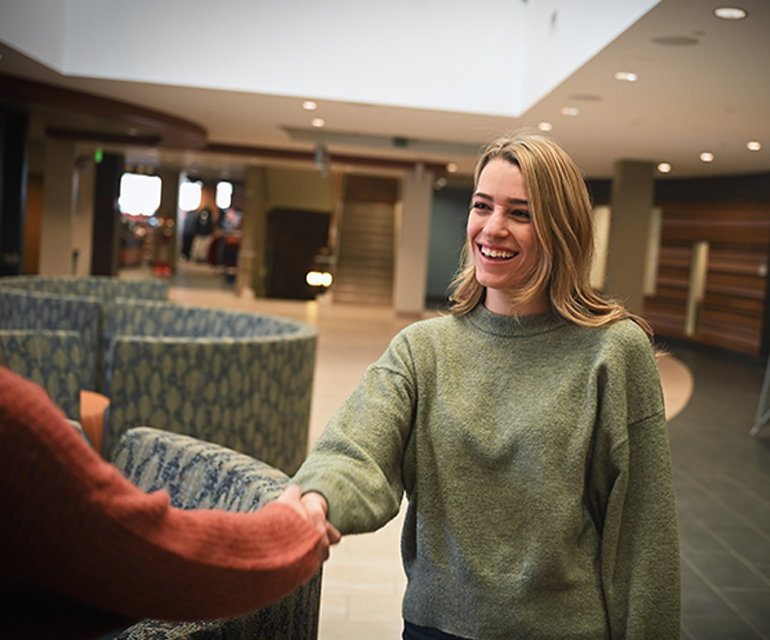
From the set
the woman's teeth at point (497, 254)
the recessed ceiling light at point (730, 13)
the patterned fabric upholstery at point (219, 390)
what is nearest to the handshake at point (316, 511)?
the woman's teeth at point (497, 254)

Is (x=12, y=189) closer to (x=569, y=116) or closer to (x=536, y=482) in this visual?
(x=569, y=116)

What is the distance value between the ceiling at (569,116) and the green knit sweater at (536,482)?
4074 mm

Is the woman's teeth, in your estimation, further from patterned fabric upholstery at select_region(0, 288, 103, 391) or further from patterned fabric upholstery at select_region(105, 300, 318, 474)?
patterned fabric upholstery at select_region(0, 288, 103, 391)

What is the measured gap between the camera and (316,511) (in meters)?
1.26

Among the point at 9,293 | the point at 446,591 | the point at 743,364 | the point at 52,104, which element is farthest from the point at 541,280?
the point at 743,364

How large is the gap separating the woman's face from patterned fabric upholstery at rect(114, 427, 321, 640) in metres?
0.74

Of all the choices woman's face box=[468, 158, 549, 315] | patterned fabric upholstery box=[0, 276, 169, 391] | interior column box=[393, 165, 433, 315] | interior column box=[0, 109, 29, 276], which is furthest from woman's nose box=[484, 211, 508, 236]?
interior column box=[393, 165, 433, 315]

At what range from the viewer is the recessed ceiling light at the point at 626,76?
689 centimetres

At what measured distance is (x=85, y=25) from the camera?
9.08m

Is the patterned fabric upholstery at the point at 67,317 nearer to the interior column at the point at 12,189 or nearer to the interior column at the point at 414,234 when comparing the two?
the interior column at the point at 12,189

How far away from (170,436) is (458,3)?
800 centimetres

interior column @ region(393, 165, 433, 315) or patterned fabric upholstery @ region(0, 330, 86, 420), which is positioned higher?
interior column @ region(393, 165, 433, 315)

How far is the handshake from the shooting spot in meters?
1.24

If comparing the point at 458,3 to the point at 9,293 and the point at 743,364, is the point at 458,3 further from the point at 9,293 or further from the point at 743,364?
the point at 743,364
